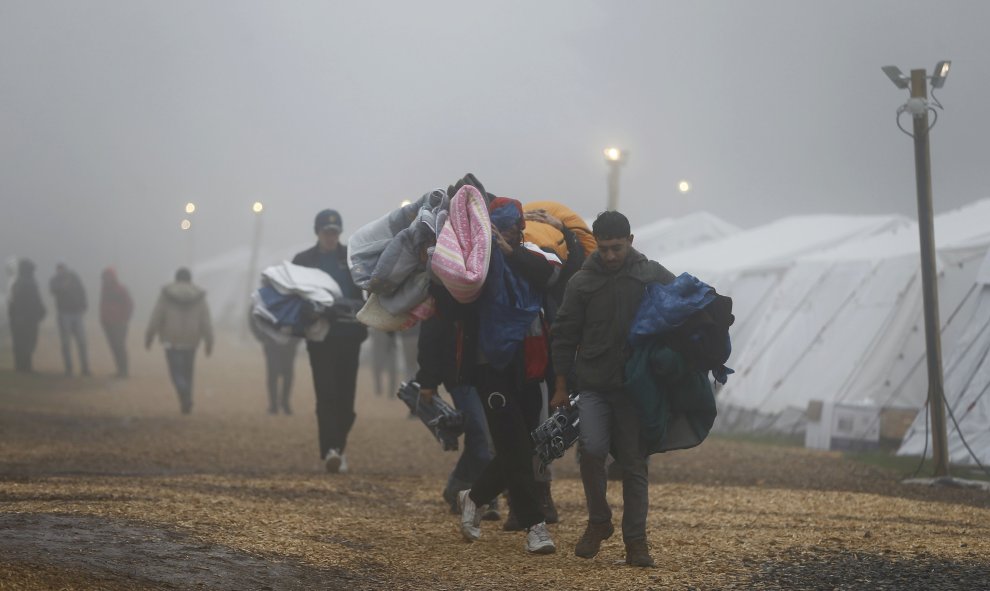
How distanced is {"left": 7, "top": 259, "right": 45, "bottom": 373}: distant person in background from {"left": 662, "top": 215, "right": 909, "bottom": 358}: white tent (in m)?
11.0

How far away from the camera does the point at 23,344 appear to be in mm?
21312

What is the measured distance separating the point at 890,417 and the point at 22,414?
9.59 metres

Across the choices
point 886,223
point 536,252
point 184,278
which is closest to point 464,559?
point 536,252

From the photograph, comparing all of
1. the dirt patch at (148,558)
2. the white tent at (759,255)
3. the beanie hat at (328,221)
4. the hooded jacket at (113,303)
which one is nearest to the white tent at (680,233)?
the white tent at (759,255)

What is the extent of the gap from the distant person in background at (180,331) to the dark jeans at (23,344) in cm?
572

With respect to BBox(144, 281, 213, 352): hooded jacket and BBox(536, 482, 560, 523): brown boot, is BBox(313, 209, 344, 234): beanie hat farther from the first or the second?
BBox(144, 281, 213, 352): hooded jacket

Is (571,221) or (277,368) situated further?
(277,368)

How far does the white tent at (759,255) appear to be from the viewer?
1948cm

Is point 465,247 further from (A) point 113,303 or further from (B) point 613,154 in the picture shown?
(A) point 113,303

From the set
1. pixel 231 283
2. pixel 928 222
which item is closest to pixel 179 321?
pixel 928 222

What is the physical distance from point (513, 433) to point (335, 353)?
→ 11.6ft

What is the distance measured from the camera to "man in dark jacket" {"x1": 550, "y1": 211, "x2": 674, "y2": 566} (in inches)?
228

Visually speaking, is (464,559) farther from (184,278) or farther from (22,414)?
(184,278)

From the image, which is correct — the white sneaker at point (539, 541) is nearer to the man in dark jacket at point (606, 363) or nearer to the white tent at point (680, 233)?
the man in dark jacket at point (606, 363)
